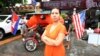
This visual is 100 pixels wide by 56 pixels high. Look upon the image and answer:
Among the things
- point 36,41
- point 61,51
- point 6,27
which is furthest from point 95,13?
point 61,51

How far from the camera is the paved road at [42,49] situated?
29.7 ft

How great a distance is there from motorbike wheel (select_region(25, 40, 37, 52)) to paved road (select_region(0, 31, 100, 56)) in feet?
0.54

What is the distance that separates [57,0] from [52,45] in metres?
12.1

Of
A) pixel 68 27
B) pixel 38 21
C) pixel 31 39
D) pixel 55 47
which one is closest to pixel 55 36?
pixel 55 47

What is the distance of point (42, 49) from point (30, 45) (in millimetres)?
660

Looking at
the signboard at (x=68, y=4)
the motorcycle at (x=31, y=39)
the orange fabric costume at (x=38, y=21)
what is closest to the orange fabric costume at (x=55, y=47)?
the motorcycle at (x=31, y=39)

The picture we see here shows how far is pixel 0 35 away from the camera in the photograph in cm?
1513

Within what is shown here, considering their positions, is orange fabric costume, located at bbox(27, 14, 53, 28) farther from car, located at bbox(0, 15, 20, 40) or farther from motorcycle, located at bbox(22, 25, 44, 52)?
car, located at bbox(0, 15, 20, 40)

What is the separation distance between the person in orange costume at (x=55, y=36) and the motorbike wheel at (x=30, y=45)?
5583 millimetres

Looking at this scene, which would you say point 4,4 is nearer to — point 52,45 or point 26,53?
point 26,53

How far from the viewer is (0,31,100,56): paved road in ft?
29.7

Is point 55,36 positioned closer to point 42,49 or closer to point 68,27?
point 42,49

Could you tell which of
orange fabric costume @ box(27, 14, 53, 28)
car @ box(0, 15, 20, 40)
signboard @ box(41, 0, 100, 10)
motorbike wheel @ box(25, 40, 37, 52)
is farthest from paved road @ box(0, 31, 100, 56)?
signboard @ box(41, 0, 100, 10)

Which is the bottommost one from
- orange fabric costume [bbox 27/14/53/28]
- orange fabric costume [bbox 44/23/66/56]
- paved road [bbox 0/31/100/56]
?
paved road [bbox 0/31/100/56]
